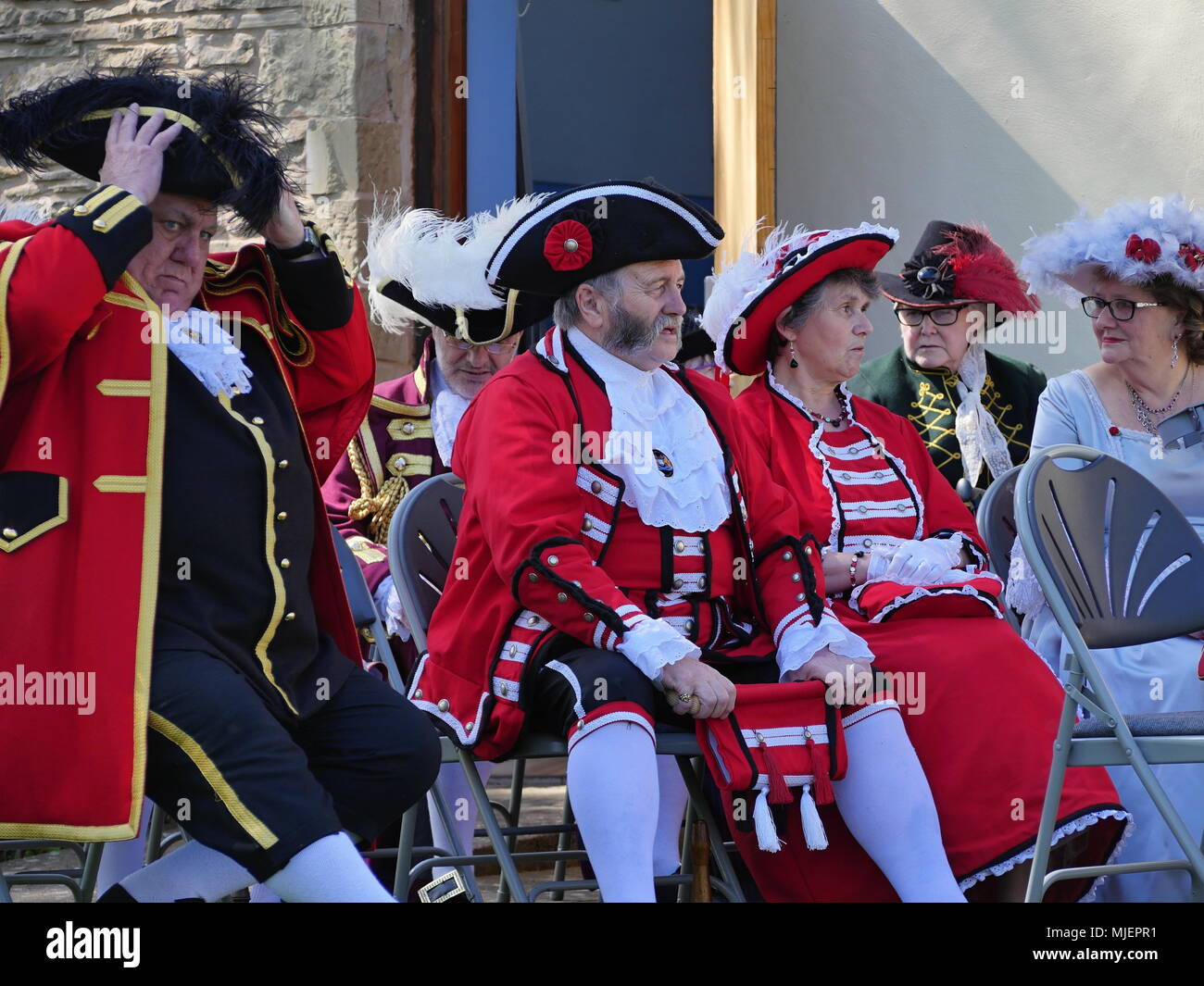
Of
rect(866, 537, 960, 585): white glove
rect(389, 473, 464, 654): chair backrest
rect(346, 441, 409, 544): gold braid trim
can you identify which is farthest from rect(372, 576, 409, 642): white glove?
rect(866, 537, 960, 585): white glove

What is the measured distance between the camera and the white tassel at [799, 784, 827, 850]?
9.96ft

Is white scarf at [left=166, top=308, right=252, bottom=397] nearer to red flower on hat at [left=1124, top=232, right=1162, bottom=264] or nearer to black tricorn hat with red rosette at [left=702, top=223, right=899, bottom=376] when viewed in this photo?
black tricorn hat with red rosette at [left=702, top=223, right=899, bottom=376]

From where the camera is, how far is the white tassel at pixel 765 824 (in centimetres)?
298

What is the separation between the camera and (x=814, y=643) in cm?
322

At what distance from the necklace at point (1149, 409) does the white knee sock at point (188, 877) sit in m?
2.49

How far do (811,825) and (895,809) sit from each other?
19 cm

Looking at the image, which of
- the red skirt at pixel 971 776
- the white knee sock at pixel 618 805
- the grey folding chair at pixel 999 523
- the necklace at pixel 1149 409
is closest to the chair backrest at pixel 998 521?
the grey folding chair at pixel 999 523

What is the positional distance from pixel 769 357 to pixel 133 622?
6.33ft

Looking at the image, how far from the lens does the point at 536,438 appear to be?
3.23m

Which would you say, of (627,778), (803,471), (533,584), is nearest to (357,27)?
(803,471)

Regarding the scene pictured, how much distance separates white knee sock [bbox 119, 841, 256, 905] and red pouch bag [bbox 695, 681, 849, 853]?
851 mm

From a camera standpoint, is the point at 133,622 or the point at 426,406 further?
the point at 426,406

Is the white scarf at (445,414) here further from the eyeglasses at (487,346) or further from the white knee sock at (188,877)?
the white knee sock at (188,877)
